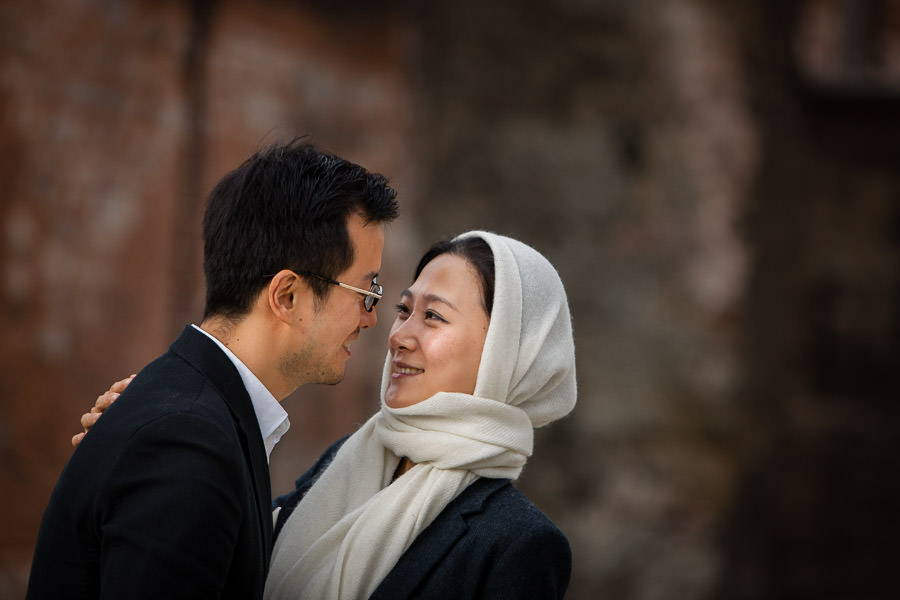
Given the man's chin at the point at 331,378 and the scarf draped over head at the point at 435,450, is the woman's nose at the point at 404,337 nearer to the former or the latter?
the scarf draped over head at the point at 435,450

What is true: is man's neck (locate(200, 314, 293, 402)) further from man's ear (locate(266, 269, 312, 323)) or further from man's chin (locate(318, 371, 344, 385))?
man's chin (locate(318, 371, 344, 385))

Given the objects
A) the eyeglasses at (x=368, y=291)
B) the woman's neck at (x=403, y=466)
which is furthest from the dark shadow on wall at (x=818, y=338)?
the eyeglasses at (x=368, y=291)

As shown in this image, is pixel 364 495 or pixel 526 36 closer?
pixel 364 495

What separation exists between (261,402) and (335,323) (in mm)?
281

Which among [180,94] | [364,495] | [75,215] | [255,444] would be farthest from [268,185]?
[180,94]

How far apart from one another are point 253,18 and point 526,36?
252 centimetres

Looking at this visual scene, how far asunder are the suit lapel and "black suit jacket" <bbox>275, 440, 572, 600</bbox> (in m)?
0.48

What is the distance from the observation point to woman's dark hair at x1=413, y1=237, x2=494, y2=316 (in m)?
2.84

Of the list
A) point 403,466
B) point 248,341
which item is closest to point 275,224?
point 248,341

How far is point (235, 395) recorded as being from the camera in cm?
218

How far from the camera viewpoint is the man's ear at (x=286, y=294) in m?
2.31

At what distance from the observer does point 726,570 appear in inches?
336

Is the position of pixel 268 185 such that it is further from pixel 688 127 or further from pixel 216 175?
pixel 688 127

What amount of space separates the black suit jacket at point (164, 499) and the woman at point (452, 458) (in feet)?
1.65
